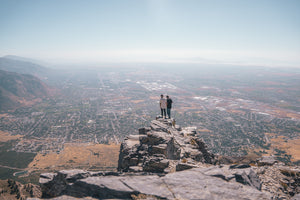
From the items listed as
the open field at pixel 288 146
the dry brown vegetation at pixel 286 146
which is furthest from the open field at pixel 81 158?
the open field at pixel 288 146

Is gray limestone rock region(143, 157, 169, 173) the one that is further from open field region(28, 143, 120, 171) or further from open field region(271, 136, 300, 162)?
open field region(271, 136, 300, 162)

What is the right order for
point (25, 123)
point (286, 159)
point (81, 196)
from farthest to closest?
point (25, 123), point (286, 159), point (81, 196)

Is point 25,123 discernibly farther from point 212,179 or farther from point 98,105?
point 212,179

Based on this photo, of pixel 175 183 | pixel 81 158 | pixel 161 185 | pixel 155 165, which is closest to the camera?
pixel 161 185

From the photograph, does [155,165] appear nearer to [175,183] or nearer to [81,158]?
[175,183]

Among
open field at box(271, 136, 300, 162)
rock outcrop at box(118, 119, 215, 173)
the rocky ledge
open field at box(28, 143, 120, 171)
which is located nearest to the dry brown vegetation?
open field at box(271, 136, 300, 162)

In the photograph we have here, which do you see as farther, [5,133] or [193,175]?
[5,133]

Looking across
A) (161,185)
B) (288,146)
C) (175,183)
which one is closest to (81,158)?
(161,185)

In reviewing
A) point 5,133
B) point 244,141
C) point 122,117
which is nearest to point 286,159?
point 244,141
